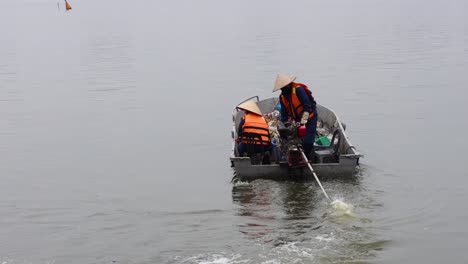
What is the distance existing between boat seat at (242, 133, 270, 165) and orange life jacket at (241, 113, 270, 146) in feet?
0.07

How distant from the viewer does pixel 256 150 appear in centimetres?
1292

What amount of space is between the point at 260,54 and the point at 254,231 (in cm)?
2889

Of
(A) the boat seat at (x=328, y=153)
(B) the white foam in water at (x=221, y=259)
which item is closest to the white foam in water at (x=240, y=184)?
(A) the boat seat at (x=328, y=153)

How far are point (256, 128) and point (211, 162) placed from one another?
3867mm

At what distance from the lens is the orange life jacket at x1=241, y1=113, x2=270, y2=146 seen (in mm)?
12797

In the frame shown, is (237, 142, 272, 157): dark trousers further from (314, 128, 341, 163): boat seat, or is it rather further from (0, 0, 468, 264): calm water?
(314, 128, 341, 163): boat seat

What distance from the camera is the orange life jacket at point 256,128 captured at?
42.0 ft

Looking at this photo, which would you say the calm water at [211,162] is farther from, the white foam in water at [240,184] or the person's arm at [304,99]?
the person's arm at [304,99]

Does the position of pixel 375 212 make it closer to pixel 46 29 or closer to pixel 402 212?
pixel 402 212

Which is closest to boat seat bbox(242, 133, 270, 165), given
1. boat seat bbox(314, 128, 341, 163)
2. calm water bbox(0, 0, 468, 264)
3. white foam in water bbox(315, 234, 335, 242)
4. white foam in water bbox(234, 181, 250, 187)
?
white foam in water bbox(234, 181, 250, 187)

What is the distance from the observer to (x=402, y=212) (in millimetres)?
11719

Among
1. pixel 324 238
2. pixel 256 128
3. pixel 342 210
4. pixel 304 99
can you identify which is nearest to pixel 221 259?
pixel 324 238

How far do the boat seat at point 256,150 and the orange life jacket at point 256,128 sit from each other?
0.07 ft

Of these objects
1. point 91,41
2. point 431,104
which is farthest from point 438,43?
point 91,41
